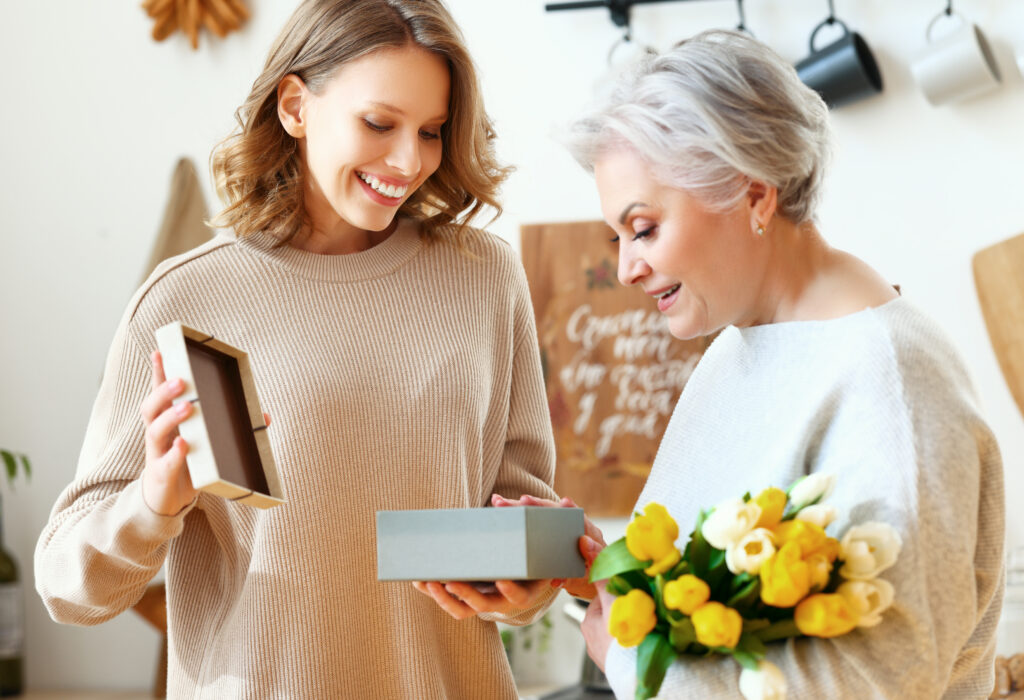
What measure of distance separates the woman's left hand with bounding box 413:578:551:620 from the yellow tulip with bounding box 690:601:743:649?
26cm

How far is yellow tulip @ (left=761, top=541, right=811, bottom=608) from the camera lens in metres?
0.73

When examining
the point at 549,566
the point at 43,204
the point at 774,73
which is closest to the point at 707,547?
the point at 549,566

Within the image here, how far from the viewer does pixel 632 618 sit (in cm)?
79

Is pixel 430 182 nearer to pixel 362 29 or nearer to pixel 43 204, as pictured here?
pixel 362 29

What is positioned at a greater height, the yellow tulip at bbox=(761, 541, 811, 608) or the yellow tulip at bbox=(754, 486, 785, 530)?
the yellow tulip at bbox=(754, 486, 785, 530)

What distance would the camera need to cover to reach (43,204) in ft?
7.74

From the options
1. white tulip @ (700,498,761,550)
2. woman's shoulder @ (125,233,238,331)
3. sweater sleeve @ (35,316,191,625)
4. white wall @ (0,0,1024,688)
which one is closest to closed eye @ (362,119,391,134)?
woman's shoulder @ (125,233,238,331)

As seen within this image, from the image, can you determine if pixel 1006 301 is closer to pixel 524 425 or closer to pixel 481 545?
pixel 524 425

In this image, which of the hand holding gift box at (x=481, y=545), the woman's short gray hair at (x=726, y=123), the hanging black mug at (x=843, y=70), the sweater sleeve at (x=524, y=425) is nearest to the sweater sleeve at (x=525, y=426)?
the sweater sleeve at (x=524, y=425)

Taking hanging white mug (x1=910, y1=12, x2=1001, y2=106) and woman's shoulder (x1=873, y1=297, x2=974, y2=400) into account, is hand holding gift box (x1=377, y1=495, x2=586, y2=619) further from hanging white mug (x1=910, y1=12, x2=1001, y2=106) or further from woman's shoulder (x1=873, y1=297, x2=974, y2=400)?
hanging white mug (x1=910, y1=12, x2=1001, y2=106)

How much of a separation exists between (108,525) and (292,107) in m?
0.49

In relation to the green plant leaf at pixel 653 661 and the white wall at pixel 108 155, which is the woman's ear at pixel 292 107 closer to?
the green plant leaf at pixel 653 661

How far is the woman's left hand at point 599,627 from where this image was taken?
92cm

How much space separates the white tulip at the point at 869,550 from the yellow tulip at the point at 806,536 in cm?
2
